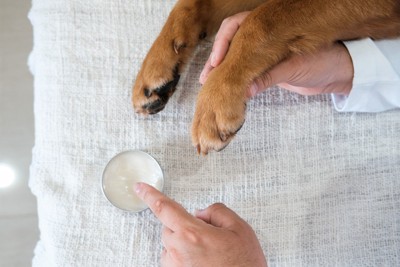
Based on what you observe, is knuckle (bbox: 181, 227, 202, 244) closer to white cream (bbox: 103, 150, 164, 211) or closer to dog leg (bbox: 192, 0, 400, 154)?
dog leg (bbox: 192, 0, 400, 154)

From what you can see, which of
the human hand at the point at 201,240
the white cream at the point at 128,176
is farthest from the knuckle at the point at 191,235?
the white cream at the point at 128,176

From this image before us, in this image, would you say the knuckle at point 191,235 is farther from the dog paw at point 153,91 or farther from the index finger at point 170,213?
the dog paw at point 153,91

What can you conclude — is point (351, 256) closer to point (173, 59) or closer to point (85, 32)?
point (173, 59)

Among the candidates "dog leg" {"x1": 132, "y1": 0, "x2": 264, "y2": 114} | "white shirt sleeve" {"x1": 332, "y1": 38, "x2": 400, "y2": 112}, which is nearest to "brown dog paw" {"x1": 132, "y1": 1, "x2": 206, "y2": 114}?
"dog leg" {"x1": 132, "y1": 0, "x2": 264, "y2": 114}

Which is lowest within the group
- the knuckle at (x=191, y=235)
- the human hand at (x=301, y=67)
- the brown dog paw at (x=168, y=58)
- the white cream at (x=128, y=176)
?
the white cream at (x=128, y=176)

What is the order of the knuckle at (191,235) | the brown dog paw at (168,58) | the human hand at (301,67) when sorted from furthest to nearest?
the brown dog paw at (168,58)
the human hand at (301,67)
the knuckle at (191,235)

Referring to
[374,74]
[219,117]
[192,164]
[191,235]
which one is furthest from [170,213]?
[374,74]
